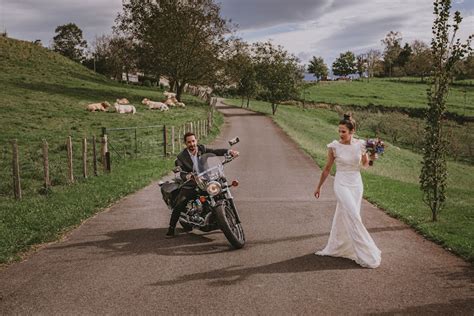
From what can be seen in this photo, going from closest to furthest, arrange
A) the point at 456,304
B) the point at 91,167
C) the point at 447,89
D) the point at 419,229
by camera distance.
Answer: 1. the point at 456,304
2. the point at 419,229
3. the point at 447,89
4. the point at 91,167

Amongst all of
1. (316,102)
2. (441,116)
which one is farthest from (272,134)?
(316,102)

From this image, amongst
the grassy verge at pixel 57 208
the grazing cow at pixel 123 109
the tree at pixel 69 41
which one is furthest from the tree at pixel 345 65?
the grassy verge at pixel 57 208

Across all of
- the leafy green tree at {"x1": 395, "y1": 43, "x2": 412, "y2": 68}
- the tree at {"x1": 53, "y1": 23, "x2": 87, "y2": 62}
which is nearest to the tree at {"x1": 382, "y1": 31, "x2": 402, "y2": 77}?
the leafy green tree at {"x1": 395, "y1": 43, "x2": 412, "y2": 68}

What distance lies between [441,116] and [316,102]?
73.4 metres

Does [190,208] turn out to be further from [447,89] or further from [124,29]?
[124,29]

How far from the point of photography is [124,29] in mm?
53062

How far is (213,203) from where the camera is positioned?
8258mm

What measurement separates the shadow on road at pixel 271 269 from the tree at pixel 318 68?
449ft

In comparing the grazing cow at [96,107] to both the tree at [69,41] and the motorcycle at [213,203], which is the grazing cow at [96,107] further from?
the tree at [69,41]

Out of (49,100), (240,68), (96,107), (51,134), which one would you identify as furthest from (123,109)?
(240,68)

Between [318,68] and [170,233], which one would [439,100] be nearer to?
[170,233]

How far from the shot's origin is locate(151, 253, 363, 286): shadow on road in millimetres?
6571

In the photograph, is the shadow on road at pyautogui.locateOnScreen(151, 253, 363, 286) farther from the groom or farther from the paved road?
the groom

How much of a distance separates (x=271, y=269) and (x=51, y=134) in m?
20.8
